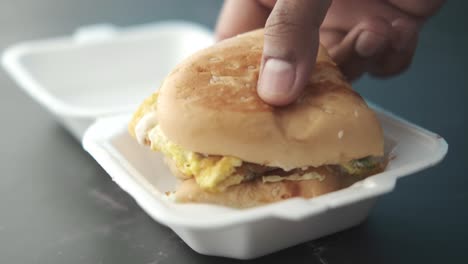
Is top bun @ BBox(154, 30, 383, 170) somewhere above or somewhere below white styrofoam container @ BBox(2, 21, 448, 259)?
above

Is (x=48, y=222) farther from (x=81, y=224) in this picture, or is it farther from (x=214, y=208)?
(x=214, y=208)

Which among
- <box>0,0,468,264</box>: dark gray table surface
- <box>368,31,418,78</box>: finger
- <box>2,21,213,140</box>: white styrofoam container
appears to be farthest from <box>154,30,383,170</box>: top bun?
<box>2,21,213,140</box>: white styrofoam container

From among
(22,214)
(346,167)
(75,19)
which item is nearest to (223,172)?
(346,167)

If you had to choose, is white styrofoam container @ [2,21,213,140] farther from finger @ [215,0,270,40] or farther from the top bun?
the top bun

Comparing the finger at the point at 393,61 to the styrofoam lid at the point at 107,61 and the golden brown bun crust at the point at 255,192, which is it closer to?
the golden brown bun crust at the point at 255,192

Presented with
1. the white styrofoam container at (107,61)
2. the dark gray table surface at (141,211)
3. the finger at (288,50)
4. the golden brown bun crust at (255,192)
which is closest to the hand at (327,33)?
the finger at (288,50)

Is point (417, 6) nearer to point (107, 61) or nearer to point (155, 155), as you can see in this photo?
point (155, 155)

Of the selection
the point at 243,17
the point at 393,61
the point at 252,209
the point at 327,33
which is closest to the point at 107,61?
the point at 243,17
